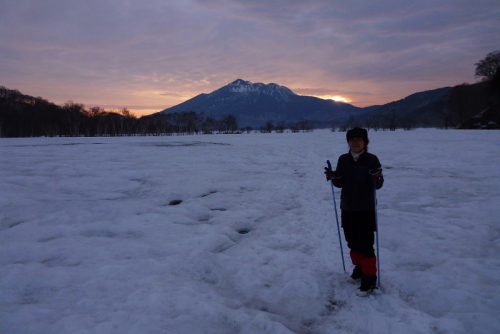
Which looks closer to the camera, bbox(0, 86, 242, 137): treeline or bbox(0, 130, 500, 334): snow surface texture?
bbox(0, 130, 500, 334): snow surface texture

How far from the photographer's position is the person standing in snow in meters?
3.74

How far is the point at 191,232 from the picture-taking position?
5.91 meters

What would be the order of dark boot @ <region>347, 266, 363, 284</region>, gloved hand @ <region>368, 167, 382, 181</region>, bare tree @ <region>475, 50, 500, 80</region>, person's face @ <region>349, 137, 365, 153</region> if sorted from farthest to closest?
bare tree @ <region>475, 50, 500, 80</region>
dark boot @ <region>347, 266, 363, 284</region>
person's face @ <region>349, 137, 365, 153</region>
gloved hand @ <region>368, 167, 382, 181</region>

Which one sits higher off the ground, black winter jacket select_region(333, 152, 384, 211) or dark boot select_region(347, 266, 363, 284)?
black winter jacket select_region(333, 152, 384, 211)

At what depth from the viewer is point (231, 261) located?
468 centimetres

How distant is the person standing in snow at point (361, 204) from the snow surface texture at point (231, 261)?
0.30 meters

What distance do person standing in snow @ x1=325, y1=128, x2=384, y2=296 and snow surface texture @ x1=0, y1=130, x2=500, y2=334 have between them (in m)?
0.30

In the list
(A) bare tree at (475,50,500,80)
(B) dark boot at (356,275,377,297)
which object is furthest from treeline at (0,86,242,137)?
(B) dark boot at (356,275,377,297)

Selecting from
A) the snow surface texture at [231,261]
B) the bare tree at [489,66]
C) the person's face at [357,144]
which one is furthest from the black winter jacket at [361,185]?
the bare tree at [489,66]

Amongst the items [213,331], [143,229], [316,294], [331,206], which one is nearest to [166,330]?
[213,331]

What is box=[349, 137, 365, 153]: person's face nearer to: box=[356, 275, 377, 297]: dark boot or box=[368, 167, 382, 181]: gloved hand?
box=[368, 167, 382, 181]: gloved hand

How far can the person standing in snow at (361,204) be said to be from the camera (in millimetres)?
3738

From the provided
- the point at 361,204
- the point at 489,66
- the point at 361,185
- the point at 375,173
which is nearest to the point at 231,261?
the point at 361,204

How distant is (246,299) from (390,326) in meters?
1.81
